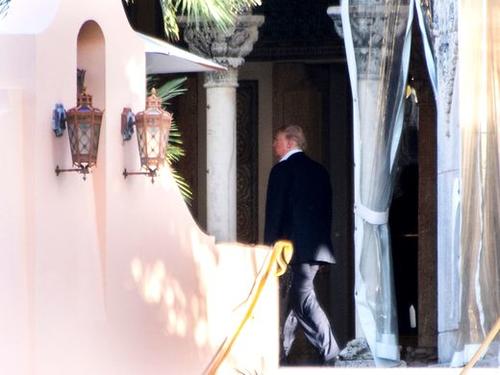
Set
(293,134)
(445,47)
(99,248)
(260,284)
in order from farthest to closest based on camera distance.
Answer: (293,134), (445,47), (260,284), (99,248)

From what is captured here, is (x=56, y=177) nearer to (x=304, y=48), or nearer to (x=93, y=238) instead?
(x=93, y=238)

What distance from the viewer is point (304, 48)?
1531cm

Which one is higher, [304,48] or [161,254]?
[304,48]

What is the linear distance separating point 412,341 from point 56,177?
248 inches

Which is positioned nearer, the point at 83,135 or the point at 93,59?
the point at 83,135

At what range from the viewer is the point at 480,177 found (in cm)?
1170

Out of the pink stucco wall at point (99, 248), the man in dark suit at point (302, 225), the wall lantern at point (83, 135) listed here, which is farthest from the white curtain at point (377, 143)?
the wall lantern at point (83, 135)

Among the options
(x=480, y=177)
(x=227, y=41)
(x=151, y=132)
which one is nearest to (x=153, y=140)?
(x=151, y=132)

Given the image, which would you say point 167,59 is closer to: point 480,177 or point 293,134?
point 293,134

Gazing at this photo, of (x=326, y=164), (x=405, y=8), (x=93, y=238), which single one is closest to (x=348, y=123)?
(x=326, y=164)

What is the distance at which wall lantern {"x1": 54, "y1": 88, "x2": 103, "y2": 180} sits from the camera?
8.88 metres

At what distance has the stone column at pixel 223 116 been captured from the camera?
1370 centimetres

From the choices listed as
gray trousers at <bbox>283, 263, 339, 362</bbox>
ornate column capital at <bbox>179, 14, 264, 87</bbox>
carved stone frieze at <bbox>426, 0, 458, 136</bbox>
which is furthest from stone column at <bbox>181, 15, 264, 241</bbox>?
carved stone frieze at <bbox>426, 0, 458, 136</bbox>

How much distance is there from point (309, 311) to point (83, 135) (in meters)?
3.80
